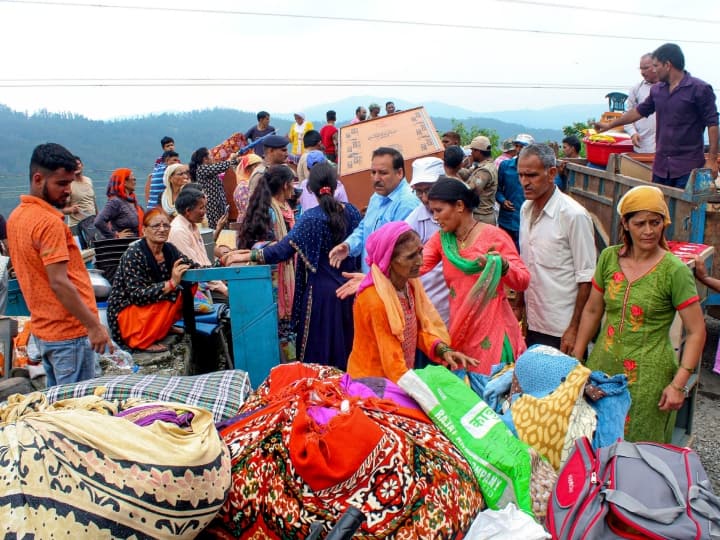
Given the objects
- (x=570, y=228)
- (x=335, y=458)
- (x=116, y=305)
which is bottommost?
(x=116, y=305)

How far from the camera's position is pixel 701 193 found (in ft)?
13.2

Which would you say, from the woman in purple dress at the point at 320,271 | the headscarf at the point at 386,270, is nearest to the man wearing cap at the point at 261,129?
the woman in purple dress at the point at 320,271

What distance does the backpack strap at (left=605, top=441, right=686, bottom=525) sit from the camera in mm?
1609

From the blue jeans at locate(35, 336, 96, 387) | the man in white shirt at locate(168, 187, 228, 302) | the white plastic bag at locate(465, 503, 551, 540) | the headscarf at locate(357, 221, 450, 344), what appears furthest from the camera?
the man in white shirt at locate(168, 187, 228, 302)

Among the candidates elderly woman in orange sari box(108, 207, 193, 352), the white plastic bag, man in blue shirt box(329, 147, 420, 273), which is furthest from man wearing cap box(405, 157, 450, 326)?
the white plastic bag

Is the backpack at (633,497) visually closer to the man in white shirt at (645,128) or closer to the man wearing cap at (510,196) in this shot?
the man in white shirt at (645,128)

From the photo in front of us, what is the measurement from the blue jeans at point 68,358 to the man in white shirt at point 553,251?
2.54 metres

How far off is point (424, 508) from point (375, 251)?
1.34 meters

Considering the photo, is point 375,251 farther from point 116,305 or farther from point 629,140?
point 629,140

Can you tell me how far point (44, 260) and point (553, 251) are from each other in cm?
268

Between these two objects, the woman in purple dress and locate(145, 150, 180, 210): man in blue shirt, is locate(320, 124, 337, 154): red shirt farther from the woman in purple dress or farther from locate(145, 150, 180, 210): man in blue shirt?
the woman in purple dress

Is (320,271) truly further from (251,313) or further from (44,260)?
(44,260)

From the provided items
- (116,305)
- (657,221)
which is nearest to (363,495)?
(657,221)

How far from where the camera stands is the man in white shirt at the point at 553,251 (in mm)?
3203
